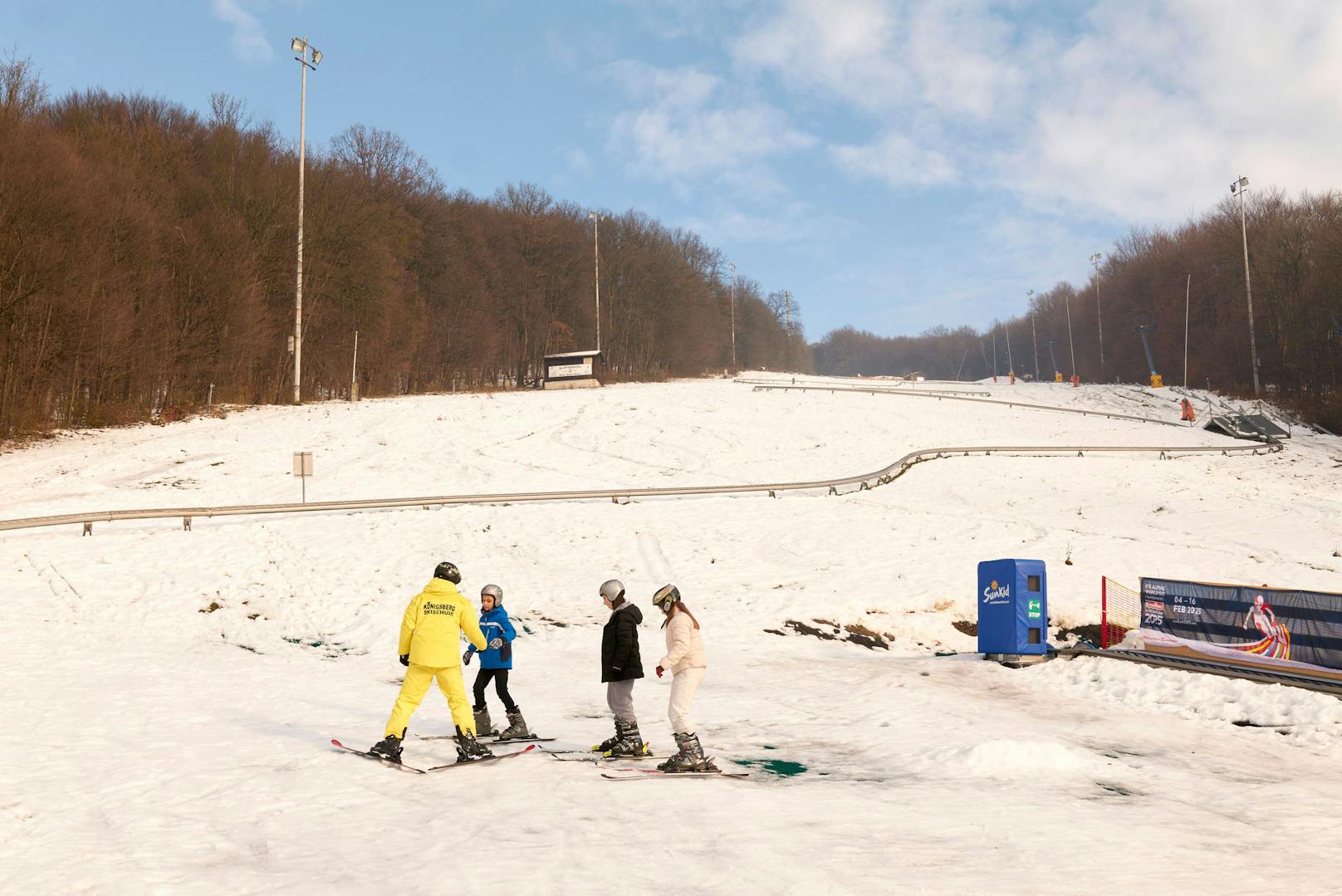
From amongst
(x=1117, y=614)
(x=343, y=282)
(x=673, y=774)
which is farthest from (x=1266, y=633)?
(x=343, y=282)

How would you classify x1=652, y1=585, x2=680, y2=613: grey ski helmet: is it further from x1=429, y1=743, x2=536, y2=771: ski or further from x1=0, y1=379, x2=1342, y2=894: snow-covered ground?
x1=429, y1=743, x2=536, y2=771: ski

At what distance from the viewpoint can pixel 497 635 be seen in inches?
429

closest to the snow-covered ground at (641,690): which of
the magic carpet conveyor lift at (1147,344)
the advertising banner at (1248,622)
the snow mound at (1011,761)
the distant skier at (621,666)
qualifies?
the snow mound at (1011,761)

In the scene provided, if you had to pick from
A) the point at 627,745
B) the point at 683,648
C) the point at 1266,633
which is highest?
the point at 683,648

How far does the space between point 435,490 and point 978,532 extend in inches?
684

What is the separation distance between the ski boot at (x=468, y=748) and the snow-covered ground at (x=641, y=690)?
38 cm

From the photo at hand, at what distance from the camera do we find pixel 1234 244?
8562cm

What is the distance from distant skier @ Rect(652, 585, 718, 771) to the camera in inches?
354

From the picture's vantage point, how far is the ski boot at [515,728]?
427 inches

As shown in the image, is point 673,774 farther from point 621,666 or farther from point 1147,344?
point 1147,344

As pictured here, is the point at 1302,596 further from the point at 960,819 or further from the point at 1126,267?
the point at 1126,267

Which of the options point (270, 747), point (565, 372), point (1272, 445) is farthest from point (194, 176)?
point (1272, 445)

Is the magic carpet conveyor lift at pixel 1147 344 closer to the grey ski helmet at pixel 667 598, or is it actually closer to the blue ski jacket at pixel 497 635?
the blue ski jacket at pixel 497 635

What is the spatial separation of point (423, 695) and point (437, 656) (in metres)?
0.41
